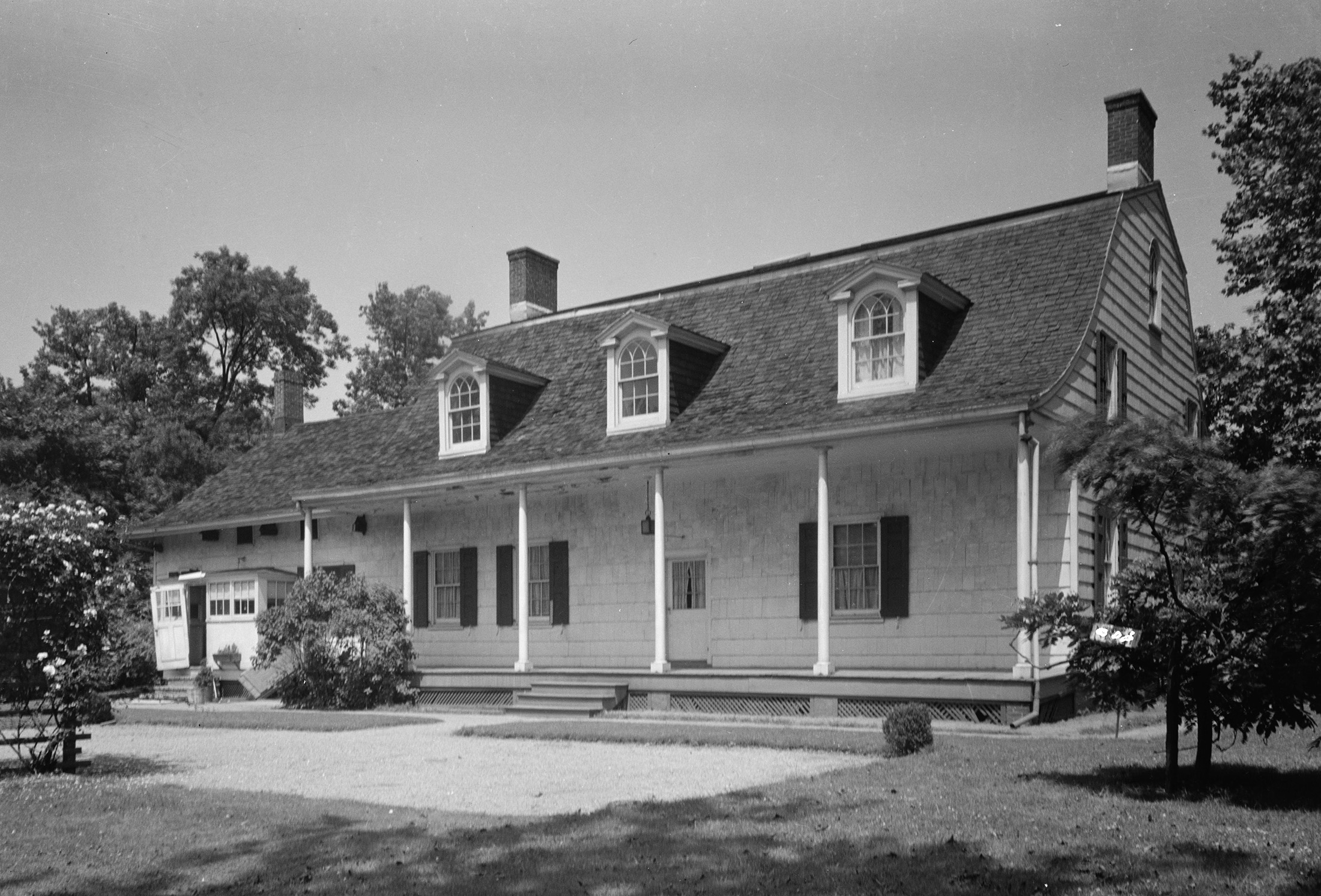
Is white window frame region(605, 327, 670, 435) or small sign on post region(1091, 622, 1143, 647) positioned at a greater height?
white window frame region(605, 327, 670, 435)

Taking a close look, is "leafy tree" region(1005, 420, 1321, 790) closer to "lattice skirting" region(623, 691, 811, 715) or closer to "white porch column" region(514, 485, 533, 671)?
"lattice skirting" region(623, 691, 811, 715)

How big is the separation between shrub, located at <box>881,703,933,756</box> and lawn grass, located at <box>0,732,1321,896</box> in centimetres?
121

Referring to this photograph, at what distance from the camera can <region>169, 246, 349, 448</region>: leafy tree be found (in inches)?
1681

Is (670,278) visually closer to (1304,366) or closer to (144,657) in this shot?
(1304,366)

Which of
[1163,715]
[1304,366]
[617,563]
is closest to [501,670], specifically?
[617,563]

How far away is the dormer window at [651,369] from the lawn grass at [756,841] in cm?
1026

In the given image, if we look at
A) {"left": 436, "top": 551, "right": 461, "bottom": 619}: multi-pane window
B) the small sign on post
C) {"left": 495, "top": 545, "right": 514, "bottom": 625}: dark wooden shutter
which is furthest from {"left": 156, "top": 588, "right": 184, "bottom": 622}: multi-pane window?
the small sign on post

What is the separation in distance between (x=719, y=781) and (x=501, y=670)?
10361 mm

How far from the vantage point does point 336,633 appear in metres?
20.0

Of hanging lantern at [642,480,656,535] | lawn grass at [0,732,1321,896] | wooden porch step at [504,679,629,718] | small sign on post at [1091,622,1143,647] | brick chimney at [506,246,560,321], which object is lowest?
wooden porch step at [504,679,629,718]

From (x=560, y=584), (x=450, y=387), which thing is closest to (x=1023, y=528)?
(x=560, y=584)

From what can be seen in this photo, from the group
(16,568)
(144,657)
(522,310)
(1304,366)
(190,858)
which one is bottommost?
(144,657)

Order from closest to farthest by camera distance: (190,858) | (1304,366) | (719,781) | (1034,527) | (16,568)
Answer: (190,858)
(719,781)
(16,568)
(1034,527)
(1304,366)

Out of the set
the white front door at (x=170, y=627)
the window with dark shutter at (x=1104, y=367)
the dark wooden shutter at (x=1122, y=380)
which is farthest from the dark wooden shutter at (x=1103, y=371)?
the white front door at (x=170, y=627)
